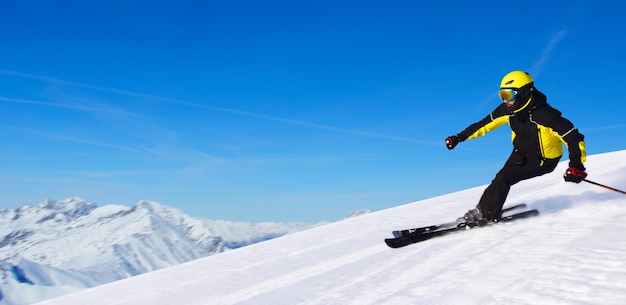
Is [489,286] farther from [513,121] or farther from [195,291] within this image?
[513,121]

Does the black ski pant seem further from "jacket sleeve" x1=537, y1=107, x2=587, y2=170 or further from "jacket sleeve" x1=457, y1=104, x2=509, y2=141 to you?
"jacket sleeve" x1=537, y1=107, x2=587, y2=170

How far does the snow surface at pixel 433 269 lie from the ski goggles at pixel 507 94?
1363 mm

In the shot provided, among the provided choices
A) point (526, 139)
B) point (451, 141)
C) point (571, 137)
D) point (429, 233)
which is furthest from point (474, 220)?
point (571, 137)

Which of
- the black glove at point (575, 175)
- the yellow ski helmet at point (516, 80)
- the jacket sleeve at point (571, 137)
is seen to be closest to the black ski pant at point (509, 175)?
the jacket sleeve at point (571, 137)

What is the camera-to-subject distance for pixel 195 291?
173 inches

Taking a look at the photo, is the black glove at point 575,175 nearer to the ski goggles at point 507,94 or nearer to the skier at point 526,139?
the skier at point 526,139

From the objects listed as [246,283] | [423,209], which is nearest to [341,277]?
[246,283]

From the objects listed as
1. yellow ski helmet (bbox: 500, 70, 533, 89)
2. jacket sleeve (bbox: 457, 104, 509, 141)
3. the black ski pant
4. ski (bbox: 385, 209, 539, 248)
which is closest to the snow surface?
ski (bbox: 385, 209, 539, 248)

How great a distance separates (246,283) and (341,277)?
0.95 meters

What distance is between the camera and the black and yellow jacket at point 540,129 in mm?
4887

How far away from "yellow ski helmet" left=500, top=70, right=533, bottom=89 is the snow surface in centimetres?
148

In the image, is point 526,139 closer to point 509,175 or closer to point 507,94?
point 509,175

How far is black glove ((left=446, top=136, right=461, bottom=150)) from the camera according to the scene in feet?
20.4

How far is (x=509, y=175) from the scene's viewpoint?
5.62 metres
